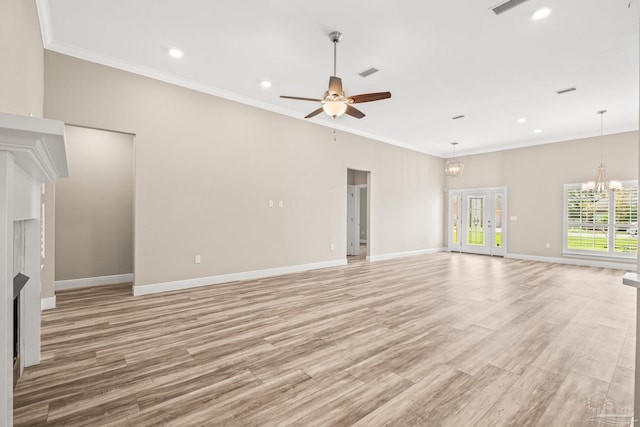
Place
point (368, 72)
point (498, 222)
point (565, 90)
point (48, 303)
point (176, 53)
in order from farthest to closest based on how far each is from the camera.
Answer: point (498, 222)
point (565, 90)
point (368, 72)
point (176, 53)
point (48, 303)

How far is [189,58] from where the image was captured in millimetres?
4094

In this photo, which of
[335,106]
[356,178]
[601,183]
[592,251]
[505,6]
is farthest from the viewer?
[356,178]

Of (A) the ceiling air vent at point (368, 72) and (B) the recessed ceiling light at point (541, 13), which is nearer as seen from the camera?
(B) the recessed ceiling light at point (541, 13)

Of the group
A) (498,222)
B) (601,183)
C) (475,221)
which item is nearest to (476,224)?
(475,221)

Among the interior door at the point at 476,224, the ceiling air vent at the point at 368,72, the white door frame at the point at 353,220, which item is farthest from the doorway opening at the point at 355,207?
the ceiling air vent at the point at 368,72

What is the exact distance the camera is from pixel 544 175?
8156 mm

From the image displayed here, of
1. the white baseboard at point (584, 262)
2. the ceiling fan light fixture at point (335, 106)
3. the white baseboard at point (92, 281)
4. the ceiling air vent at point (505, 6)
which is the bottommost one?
the white baseboard at point (584, 262)

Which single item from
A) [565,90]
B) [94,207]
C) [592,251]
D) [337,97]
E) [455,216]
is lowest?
[592,251]

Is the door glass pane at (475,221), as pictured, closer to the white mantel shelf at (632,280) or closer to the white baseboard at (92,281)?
the white mantel shelf at (632,280)

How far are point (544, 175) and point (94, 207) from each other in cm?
1059

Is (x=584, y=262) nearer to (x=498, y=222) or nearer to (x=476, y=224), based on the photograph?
(x=498, y=222)

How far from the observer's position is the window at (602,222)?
22.4ft

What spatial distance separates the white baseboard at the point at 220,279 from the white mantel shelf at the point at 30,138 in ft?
11.6

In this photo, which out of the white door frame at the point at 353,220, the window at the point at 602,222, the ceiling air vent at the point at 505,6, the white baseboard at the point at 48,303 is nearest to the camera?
the ceiling air vent at the point at 505,6
